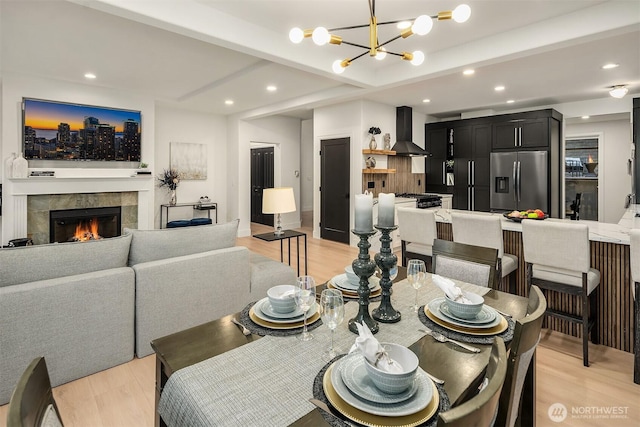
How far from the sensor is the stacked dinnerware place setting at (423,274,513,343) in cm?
128

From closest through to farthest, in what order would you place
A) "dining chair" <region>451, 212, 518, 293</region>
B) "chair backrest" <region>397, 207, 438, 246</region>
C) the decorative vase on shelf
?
"dining chair" <region>451, 212, 518, 293</region> < "chair backrest" <region>397, 207, 438, 246</region> < the decorative vase on shelf

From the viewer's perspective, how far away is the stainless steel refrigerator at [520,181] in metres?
5.72

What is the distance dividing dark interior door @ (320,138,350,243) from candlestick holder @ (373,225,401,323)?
15.6 feet

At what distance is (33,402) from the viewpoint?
0.73 m

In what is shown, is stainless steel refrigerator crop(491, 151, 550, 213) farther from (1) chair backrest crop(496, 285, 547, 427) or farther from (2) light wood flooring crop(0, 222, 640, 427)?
(1) chair backrest crop(496, 285, 547, 427)

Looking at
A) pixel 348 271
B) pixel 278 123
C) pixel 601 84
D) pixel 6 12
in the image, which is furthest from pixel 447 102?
pixel 6 12

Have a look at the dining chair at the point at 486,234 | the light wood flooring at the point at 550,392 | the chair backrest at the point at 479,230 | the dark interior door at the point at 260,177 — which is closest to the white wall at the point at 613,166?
the dining chair at the point at 486,234

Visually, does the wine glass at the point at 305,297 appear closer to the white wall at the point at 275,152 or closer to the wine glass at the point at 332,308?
the wine glass at the point at 332,308

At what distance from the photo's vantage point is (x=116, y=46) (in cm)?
368

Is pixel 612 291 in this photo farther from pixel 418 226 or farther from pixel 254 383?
pixel 254 383

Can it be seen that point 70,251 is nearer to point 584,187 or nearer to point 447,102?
point 447,102

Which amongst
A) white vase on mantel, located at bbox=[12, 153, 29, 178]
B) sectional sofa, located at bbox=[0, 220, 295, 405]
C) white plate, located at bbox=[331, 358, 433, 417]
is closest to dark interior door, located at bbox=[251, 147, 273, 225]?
white vase on mantel, located at bbox=[12, 153, 29, 178]

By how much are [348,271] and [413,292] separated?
354 millimetres

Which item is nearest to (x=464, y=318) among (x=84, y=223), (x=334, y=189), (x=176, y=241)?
(x=176, y=241)
